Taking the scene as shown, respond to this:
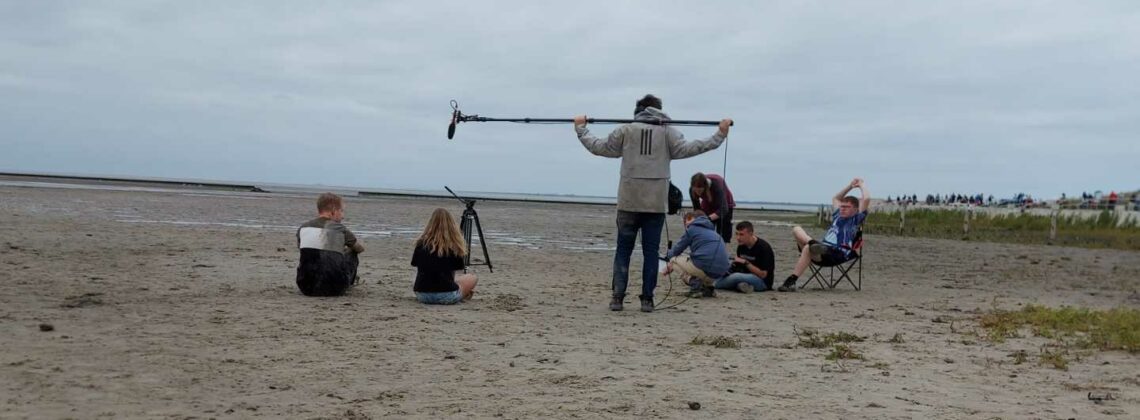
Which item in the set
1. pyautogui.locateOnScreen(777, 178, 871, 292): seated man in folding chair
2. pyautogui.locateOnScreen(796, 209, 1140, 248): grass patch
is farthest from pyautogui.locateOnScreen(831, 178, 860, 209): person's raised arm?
pyautogui.locateOnScreen(796, 209, 1140, 248): grass patch

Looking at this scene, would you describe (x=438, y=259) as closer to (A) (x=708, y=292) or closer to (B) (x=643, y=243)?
(B) (x=643, y=243)

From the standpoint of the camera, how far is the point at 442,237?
844cm

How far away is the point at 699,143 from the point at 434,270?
2.58m

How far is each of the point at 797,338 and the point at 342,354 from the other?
3.39 meters

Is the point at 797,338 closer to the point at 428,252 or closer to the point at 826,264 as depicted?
the point at 428,252

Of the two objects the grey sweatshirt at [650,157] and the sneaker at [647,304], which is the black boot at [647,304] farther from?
the grey sweatshirt at [650,157]

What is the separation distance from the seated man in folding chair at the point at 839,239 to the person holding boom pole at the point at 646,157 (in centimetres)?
323

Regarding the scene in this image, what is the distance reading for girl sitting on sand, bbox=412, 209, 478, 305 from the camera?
8453 mm

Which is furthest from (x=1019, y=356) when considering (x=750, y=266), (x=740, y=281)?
(x=750, y=266)

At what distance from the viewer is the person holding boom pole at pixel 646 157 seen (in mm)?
8211

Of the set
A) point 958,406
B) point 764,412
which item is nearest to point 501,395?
point 764,412

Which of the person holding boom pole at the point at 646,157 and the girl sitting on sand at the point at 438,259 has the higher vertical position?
the person holding boom pole at the point at 646,157

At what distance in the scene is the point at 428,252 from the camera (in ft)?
27.9

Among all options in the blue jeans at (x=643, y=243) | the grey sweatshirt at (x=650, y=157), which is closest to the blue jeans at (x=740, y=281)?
the blue jeans at (x=643, y=243)
